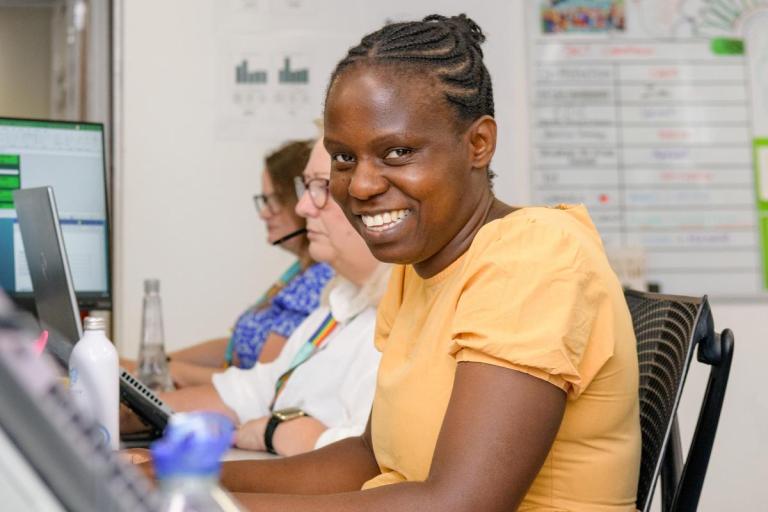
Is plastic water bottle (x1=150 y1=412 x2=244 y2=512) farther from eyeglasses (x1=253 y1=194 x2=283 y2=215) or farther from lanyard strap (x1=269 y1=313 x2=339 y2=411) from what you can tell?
eyeglasses (x1=253 y1=194 x2=283 y2=215)

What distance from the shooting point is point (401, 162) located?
3.21 feet

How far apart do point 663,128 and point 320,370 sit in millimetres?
1892

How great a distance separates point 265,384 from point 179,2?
1631 millimetres

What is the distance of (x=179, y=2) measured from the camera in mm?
3061

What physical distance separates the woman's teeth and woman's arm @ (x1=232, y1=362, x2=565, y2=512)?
0.22 m

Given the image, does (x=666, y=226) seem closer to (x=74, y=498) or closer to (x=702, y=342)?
(x=702, y=342)

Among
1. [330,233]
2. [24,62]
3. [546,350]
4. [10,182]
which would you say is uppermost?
Answer: [24,62]

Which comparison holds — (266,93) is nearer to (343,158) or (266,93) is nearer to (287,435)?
(287,435)

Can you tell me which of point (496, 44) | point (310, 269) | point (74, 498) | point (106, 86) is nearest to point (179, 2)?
point (106, 86)

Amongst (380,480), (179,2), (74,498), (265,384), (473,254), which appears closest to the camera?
(74,498)

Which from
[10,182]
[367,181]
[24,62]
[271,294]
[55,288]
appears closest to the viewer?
[367,181]

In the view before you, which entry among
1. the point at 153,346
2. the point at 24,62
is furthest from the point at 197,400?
the point at 24,62

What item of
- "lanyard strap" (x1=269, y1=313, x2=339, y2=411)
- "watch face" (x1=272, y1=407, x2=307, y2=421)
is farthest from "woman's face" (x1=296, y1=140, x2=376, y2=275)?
"watch face" (x1=272, y1=407, x2=307, y2=421)

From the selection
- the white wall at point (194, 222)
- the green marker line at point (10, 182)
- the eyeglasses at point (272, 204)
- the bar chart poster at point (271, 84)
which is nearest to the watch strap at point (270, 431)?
the green marker line at point (10, 182)
